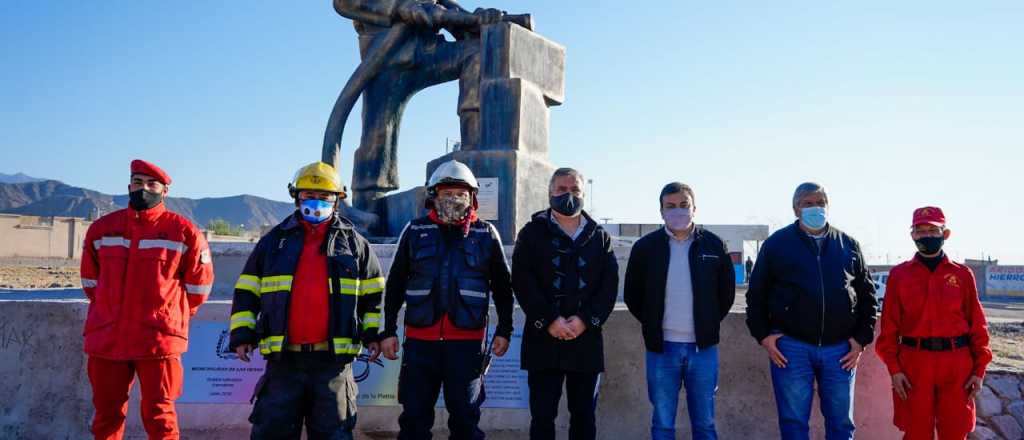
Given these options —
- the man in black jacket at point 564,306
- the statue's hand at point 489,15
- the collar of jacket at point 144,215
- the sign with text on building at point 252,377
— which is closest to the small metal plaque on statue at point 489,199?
the statue's hand at point 489,15

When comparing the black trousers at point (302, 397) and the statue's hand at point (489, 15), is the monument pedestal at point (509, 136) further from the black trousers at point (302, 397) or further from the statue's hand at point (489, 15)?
the black trousers at point (302, 397)

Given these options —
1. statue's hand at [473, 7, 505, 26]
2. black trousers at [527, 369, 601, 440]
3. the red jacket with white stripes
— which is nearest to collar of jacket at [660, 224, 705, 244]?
black trousers at [527, 369, 601, 440]

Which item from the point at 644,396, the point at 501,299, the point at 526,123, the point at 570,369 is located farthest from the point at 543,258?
the point at 526,123

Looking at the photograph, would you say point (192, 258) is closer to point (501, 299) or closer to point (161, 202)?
point (161, 202)

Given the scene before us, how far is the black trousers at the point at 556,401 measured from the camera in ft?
12.1

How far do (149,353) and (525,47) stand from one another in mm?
4742

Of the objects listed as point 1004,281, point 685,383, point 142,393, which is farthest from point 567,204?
point 1004,281

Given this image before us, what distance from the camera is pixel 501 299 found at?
3885 millimetres

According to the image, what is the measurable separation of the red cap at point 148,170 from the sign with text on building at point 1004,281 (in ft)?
106

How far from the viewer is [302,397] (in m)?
3.54

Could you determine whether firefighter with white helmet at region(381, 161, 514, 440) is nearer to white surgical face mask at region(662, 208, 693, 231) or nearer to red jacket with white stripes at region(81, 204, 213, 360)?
white surgical face mask at region(662, 208, 693, 231)

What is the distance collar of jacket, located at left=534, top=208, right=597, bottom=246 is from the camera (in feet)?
12.6

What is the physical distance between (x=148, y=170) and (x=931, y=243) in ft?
13.6

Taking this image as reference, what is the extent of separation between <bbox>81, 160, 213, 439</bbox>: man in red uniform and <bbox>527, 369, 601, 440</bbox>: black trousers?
1.82m
